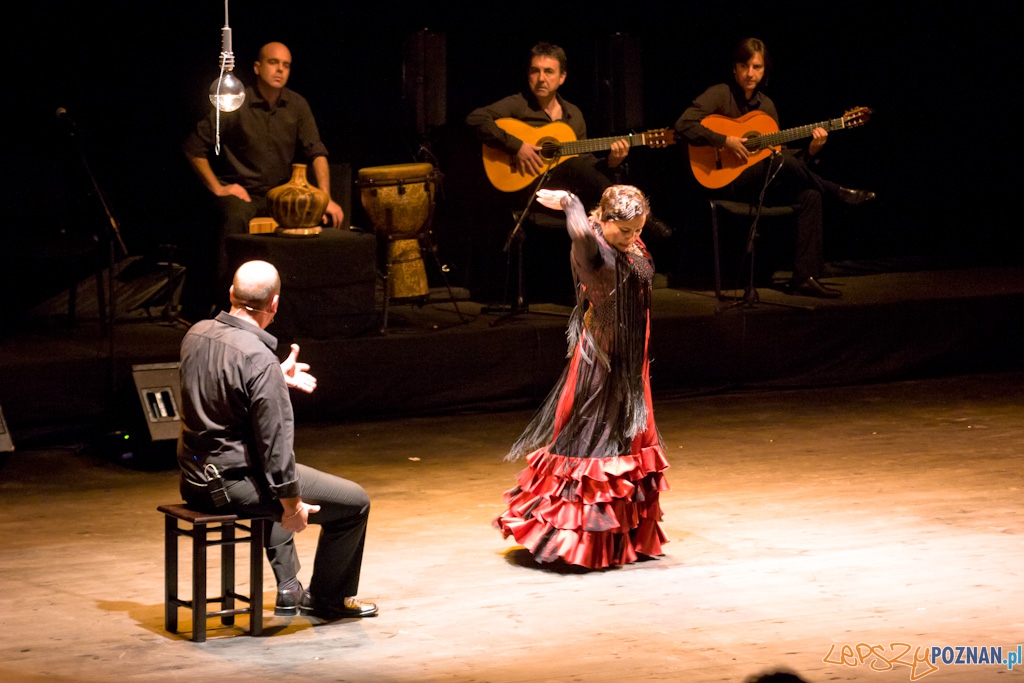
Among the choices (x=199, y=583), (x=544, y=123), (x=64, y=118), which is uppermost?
(x=544, y=123)

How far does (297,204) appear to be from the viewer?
762 centimetres

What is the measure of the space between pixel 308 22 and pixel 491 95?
1.26m

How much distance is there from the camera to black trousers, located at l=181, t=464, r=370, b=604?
4664mm

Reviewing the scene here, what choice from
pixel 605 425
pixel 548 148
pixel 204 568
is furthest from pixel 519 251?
pixel 204 568

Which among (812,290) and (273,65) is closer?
(273,65)

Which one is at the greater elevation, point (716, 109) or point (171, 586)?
point (716, 109)

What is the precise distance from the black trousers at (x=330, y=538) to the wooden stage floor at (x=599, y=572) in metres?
0.14

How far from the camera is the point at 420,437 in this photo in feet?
24.9

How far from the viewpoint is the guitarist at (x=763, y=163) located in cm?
882

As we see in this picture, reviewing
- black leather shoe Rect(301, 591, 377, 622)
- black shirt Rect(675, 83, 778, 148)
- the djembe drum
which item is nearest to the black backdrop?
black shirt Rect(675, 83, 778, 148)

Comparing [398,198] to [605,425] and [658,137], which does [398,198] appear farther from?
[605,425]

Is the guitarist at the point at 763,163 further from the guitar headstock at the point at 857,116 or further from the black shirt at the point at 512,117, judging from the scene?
the black shirt at the point at 512,117

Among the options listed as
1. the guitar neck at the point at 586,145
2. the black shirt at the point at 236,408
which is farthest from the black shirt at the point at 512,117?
the black shirt at the point at 236,408

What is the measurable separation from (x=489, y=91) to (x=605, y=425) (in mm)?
4555
